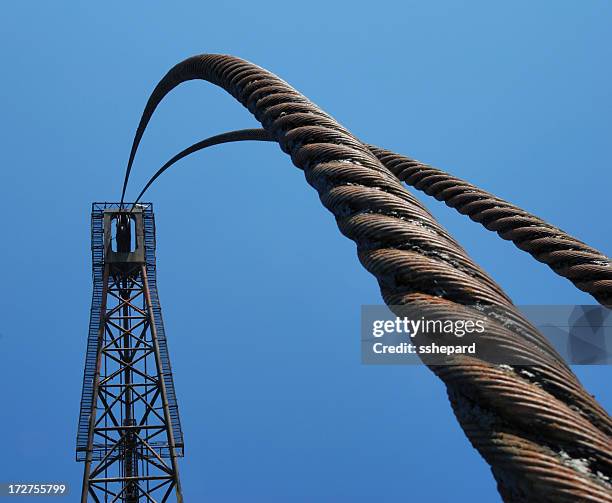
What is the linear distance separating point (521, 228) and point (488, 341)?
367cm

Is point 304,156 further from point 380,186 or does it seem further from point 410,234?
point 410,234

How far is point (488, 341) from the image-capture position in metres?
2.04

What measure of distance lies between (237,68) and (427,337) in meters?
2.93

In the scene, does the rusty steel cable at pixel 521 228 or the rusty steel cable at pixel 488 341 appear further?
the rusty steel cable at pixel 521 228

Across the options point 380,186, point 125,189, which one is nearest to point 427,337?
point 380,186

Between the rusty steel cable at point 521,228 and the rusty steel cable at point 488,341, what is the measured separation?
1.14 metres

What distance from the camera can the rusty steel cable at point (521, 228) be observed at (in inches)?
192

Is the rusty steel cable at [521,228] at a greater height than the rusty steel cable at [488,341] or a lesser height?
greater

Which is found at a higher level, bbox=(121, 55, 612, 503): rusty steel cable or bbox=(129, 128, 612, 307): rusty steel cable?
bbox=(129, 128, 612, 307): rusty steel cable

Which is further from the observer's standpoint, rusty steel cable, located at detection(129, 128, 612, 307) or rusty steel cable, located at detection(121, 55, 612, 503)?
rusty steel cable, located at detection(129, 128, 612, 307)

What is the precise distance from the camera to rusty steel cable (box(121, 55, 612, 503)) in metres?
1.76

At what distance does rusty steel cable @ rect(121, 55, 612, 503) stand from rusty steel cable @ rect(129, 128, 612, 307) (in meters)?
1.14

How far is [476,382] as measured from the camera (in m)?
1.94

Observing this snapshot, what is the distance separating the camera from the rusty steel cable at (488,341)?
69.2 inches
